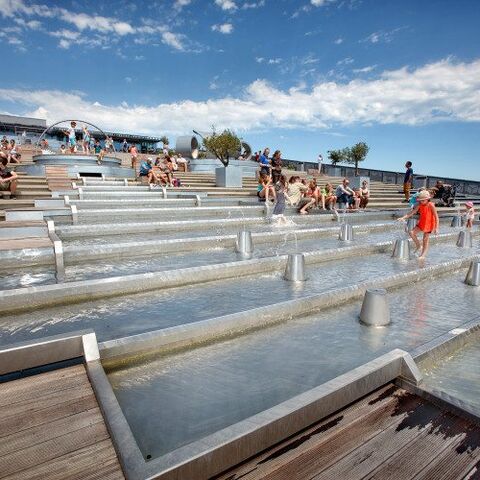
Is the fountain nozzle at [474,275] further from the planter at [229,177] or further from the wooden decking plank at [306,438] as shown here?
the planter at [229,177]

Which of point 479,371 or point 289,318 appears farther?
point 289,318

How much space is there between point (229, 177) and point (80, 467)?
1606cm

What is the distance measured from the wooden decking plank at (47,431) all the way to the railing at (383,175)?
28.3 m

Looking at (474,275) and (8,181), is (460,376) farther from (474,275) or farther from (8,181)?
A: (8,181)

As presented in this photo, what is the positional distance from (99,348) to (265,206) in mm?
10141

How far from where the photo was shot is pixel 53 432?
6.82ft

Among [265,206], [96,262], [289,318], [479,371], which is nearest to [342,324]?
[289,318]

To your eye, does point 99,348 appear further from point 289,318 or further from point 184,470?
point 289,318

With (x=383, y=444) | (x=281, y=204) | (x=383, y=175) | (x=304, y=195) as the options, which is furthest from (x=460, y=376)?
(x=383, y=175)

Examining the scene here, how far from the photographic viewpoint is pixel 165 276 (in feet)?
17.5

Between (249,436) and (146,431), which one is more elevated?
(249,436)

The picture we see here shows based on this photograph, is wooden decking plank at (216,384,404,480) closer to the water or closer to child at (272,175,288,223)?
the water

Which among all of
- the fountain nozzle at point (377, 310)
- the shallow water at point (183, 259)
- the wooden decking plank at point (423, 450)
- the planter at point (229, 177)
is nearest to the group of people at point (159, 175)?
the planter at point (229, 177)

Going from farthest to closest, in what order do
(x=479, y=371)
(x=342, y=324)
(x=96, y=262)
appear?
(x=96, y=262)
(x=342, y=324)
(x=479, y=371)
